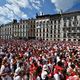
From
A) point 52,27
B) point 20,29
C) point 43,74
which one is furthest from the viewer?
point 20,29

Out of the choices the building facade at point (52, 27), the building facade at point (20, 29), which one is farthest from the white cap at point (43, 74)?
the building facade at point (20, 29)

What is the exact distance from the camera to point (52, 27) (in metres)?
111

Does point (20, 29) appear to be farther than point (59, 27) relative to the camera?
Yes

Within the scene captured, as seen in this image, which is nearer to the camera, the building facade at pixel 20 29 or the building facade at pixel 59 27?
the building facade at pixel 59 27

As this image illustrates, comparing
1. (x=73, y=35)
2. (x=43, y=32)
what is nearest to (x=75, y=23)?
(x=73, y=35)

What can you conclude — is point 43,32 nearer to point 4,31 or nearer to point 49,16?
point 49,16

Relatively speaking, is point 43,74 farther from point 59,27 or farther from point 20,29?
point 20,29

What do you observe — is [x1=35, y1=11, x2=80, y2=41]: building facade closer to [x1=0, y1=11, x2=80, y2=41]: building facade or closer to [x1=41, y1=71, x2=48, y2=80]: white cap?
[x1=0, y1=11, x2=80, y2=41]: building facade

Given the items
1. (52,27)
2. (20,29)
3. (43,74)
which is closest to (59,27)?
(52,27)

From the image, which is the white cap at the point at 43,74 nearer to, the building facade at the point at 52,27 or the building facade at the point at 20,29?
the building facade at the point at 52,27

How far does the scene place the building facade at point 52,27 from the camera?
9838 centimetres

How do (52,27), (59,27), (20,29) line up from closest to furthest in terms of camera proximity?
(59,27) < (52,27) < (20,29)

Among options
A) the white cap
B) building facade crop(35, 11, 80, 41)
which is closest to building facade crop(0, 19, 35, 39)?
building facade crop(35, 11, 80, 41)

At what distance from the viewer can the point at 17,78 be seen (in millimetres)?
14234
